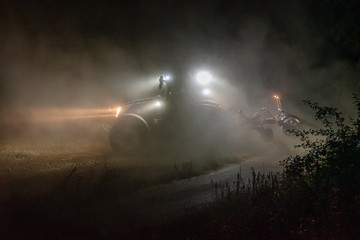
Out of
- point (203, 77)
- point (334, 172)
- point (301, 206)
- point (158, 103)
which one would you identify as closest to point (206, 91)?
point (203, 77)

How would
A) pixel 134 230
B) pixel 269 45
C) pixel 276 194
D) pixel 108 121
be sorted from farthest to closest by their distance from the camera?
pixel 269 45 → pixel 108 121 → pixel 276 194 → pixel 134 230

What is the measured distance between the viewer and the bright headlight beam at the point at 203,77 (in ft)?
49.7

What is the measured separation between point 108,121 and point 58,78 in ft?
24.2

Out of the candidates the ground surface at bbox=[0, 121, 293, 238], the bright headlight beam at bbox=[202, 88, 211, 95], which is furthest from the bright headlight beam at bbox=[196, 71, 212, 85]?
the ground surface at bbox=[0, 121, 293, 238]

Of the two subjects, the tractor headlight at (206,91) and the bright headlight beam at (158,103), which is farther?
the tractor headlight at (206,91)

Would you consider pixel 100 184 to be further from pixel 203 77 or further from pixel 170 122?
pixel 203 77

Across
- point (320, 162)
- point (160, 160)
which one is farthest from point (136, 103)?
point (320, 162)

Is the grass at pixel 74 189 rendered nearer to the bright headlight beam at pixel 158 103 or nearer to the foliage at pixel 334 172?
the bright headlight beam at pixel 158 103

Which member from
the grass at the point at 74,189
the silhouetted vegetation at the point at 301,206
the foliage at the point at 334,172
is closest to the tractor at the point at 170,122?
the grass at the point at 74,189

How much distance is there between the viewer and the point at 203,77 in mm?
15281

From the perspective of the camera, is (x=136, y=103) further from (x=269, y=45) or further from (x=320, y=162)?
(x=269, y=45)

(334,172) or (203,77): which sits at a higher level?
(203,77)

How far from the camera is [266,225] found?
589 cm

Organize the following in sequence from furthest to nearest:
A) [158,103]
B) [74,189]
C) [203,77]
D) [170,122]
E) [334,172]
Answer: [203,77]
[158,103]
[170,122]
[74,189]
[334,172]
